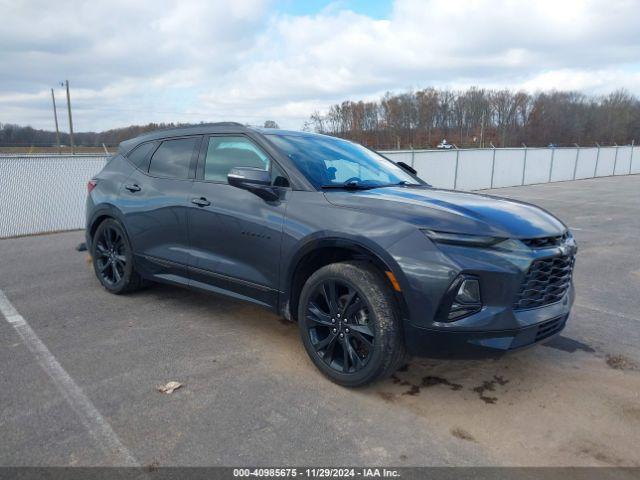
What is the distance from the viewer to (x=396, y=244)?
2.95 m

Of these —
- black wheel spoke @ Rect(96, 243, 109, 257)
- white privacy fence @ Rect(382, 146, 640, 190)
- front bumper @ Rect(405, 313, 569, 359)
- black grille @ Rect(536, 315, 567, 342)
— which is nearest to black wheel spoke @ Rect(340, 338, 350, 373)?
front bumper @ Rect(405, 313, 569, 359)

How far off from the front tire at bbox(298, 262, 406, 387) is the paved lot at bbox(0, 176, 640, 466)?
18 centimetres

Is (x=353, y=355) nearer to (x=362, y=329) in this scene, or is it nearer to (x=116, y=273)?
(x=362, y=329)

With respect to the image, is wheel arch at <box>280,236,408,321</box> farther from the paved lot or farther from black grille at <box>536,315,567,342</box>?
black grille at <box>536,315,567,342</box>

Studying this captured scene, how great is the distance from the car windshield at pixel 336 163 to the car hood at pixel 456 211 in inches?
10.1

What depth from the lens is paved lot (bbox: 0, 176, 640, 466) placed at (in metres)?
2.59

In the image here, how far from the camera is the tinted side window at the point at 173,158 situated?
14.5 feet

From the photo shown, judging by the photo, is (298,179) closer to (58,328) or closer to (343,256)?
(343,256)

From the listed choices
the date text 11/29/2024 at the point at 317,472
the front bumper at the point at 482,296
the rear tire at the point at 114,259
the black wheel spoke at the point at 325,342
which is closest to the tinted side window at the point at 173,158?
the rear tire at the point at 114,259

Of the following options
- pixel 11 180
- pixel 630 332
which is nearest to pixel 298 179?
pixel 630 332

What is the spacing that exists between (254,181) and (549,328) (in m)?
2.19

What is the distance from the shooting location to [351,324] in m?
3.18

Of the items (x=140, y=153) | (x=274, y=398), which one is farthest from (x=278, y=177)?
(x=140, y=153)

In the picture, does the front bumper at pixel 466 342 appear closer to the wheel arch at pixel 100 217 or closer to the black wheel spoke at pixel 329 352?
the black wheel spoke at pixel 329 352
